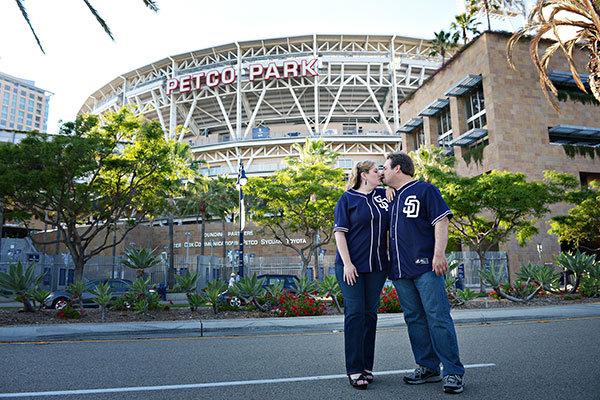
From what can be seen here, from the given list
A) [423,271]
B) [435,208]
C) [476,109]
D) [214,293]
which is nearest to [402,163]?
[435,208]

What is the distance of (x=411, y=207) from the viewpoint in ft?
13.0

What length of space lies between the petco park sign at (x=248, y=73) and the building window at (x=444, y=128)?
20.7 meters

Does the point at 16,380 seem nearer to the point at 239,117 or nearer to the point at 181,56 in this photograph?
the point at 239,117

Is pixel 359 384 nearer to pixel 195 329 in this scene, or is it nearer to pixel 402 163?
pixel 402 163

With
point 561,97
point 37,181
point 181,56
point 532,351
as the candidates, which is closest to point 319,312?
point 532,351

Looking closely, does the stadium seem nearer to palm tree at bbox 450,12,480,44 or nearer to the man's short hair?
palm tree at bbox 450,12,480,44

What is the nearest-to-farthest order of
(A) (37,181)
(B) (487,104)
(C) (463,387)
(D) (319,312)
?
(C) (463,387) < (D) (319,312) < (A) (37,181) < (B) (487,104)

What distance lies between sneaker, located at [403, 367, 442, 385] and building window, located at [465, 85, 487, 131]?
34870 mm

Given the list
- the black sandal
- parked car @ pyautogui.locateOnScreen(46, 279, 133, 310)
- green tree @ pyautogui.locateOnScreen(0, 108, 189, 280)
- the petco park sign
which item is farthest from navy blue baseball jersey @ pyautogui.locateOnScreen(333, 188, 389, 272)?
the petco park sign

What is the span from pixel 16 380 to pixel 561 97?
129ft

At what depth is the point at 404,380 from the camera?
153 inches

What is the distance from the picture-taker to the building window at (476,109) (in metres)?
35.8

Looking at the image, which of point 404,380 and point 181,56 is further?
point 181,56

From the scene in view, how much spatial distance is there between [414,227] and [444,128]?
4027 centimetres
